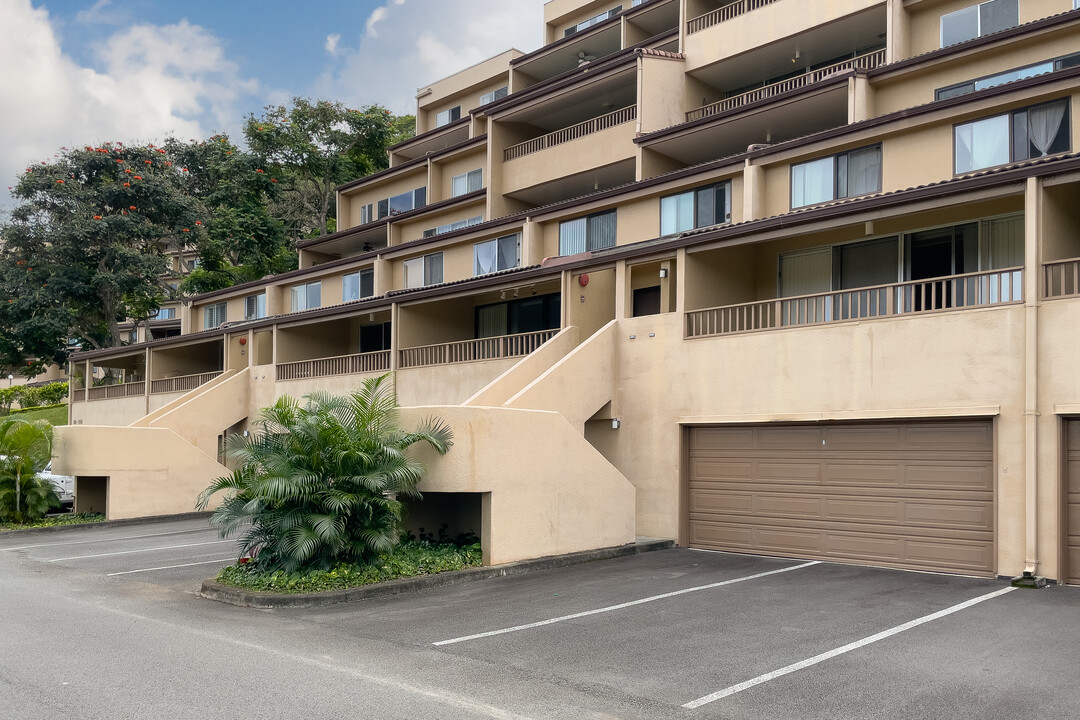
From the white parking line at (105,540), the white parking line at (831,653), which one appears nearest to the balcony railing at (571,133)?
the white parking line at (105,540)

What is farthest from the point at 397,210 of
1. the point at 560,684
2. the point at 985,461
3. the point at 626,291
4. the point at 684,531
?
the point at 560,684

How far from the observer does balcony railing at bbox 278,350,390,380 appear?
26.5 metres

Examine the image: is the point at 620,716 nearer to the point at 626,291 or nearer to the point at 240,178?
the point at 626,291

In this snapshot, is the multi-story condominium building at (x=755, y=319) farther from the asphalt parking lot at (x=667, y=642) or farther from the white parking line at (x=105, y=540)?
the white parking line at (x=105, y=540)

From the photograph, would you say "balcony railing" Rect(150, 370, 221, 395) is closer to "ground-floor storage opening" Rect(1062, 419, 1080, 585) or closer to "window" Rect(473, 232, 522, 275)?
"window" Rect(473, 232, 522, 275)

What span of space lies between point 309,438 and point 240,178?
3626 centimetres

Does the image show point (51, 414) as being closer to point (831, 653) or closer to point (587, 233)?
point (587, 233)

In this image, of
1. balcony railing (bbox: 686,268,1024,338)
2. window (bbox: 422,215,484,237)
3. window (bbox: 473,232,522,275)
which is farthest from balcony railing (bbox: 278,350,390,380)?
balcony railing (bbox: 686,268,1024,338)

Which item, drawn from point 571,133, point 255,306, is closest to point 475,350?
point 571,133

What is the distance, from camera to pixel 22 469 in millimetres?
22844

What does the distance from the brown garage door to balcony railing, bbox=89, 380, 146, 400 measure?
2694 centimetres

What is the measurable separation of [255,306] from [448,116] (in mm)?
14872

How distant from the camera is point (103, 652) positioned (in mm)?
9758

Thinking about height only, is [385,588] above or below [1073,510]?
below
